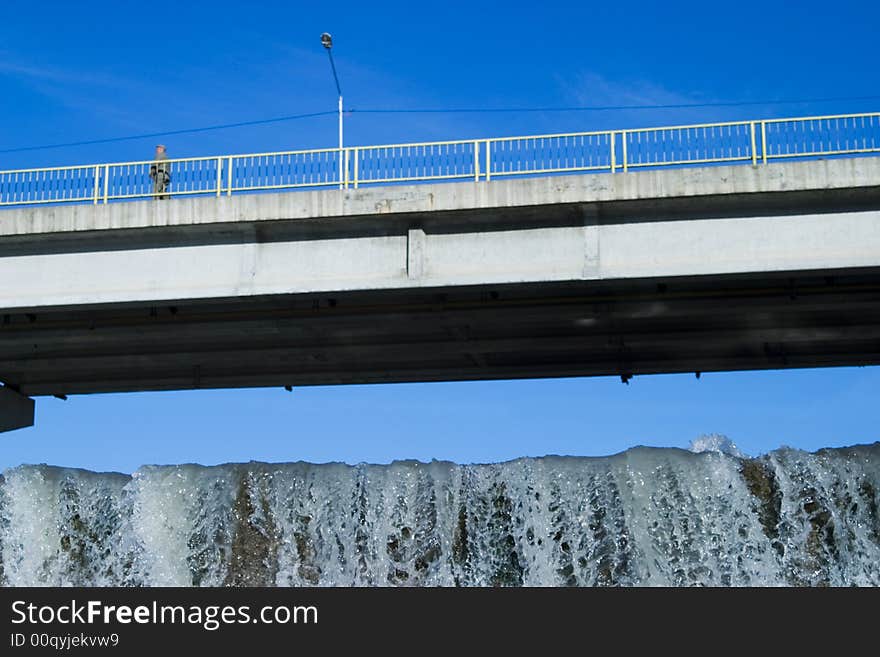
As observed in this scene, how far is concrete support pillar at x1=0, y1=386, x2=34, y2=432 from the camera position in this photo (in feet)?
98.0

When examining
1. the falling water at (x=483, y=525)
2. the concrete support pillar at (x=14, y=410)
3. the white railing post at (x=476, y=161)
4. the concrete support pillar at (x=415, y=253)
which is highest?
the white railing post at (x=476, y=161)

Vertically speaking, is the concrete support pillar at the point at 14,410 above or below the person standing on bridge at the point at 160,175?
below

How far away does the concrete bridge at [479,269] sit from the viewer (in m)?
21.5

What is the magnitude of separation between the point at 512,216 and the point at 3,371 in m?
12.3

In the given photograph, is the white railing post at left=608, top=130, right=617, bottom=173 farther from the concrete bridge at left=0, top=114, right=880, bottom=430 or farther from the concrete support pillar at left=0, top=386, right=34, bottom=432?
the concrete support pillar at left=0, top=386, right=34, bottom=432

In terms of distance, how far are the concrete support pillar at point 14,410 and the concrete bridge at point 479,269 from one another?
317 cm

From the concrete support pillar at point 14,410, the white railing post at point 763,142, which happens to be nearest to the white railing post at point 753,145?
the white railing post at point 763,142

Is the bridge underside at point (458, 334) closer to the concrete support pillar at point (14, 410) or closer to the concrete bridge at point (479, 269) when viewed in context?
the concrete bridge at point (479, 269)

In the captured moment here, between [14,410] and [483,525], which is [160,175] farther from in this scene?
[14,410]

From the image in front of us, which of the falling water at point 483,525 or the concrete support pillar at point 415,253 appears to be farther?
the concrete support pillar at point 415,253

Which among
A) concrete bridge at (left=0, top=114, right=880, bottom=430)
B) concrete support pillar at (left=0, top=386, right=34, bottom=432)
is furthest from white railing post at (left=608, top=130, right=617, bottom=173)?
concrete support pillar at (left=0, top=386, right=34, bottom=432)

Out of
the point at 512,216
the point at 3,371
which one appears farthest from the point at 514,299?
the point at 3,371

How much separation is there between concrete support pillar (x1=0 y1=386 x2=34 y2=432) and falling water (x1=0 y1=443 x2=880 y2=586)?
5872 millimetres

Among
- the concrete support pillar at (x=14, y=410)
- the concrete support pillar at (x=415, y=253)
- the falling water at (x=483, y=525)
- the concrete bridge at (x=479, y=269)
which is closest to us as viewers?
A: the concrete bridge at (x=479, y=269)
